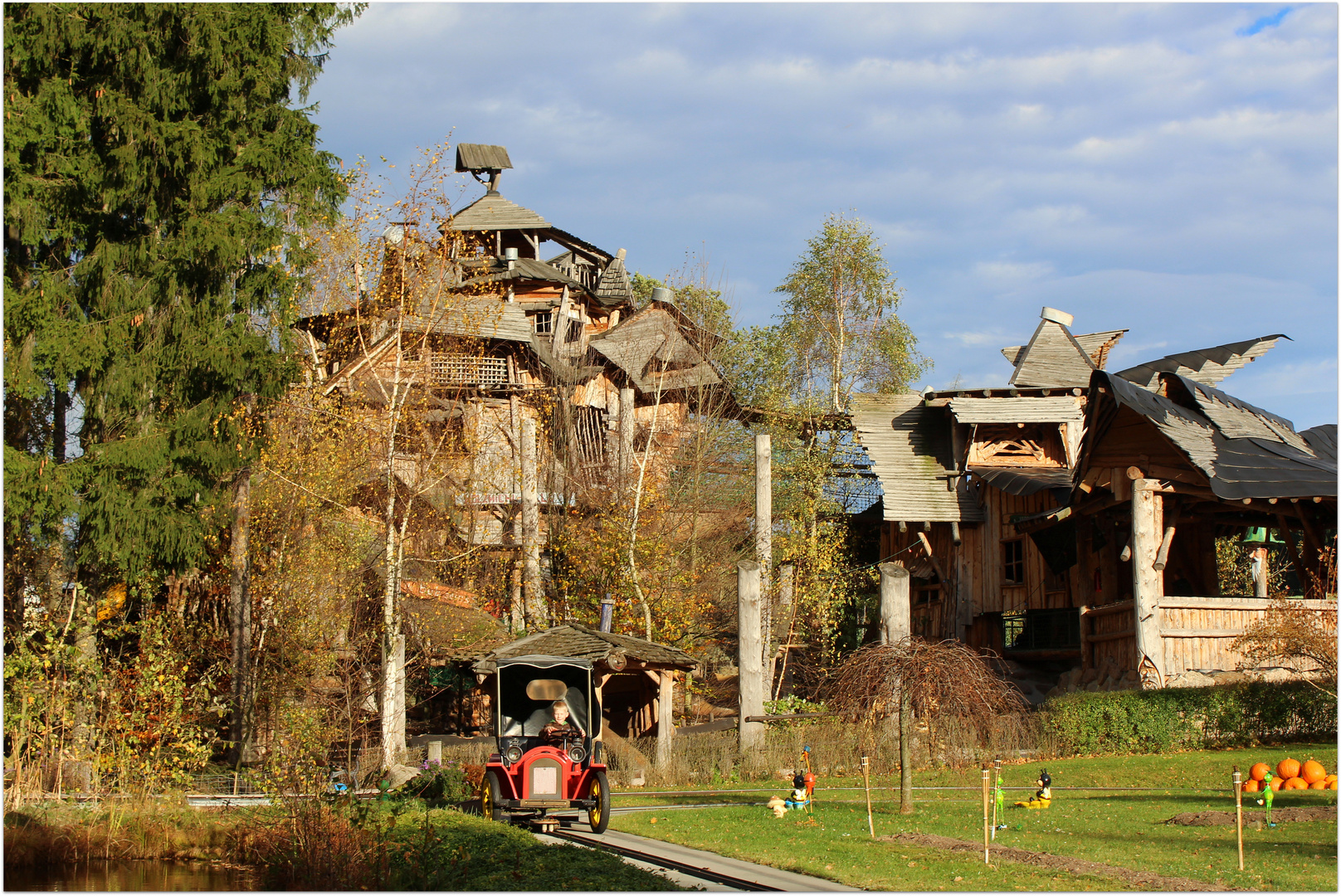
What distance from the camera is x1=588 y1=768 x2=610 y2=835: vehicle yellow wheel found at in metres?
13.9

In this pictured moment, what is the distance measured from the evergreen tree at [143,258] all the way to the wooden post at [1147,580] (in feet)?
53.5

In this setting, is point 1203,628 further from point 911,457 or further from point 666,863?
point 666,863

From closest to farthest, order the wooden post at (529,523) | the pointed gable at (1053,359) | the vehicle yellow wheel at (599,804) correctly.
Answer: the vehicle yellow wheel at (599,804)
the wooden post at (529,523)
the pointed gable at (1053,359)

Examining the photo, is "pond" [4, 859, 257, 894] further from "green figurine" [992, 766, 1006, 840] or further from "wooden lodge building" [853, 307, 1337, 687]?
"wooden lodge building" [853, 307, 1337, 687]

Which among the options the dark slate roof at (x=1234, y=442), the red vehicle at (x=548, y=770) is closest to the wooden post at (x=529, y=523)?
the red vehicle at (x=548, y=770)

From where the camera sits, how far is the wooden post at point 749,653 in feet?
69.8

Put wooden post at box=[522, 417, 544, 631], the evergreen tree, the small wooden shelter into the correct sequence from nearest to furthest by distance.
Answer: the evergreen tree → the small wooden shelter → wooden post at box=[522, 417, 544, 631]

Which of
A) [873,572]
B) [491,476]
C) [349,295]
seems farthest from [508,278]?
[873,572]

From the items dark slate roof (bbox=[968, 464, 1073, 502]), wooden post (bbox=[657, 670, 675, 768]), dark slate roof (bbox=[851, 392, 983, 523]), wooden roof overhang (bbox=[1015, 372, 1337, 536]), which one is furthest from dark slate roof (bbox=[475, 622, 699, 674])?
dark slate roof (bbox=[851, 392, 983, 523])

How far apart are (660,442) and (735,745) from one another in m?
13.6

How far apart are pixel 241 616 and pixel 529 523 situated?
→ 318 inches

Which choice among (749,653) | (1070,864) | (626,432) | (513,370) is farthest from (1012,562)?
(1070,864)

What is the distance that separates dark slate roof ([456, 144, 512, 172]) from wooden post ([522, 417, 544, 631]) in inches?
841

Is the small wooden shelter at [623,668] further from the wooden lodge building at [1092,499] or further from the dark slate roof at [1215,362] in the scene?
the dark slate roof at [1215,362]
